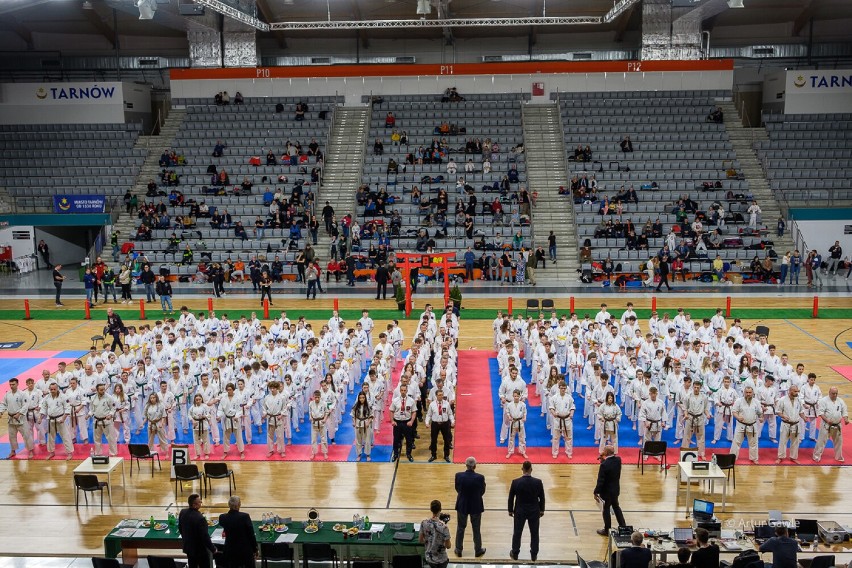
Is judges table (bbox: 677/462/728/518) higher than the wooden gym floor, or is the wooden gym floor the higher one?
judges table (bbox: 677/462/728/518)

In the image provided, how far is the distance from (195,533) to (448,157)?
33.4m

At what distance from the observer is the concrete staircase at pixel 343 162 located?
41.3 meters

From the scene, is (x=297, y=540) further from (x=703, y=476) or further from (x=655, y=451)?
(x=655, y=451)

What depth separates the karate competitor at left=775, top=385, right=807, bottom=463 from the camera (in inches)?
674

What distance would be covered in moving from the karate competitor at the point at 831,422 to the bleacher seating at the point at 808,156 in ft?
86.6

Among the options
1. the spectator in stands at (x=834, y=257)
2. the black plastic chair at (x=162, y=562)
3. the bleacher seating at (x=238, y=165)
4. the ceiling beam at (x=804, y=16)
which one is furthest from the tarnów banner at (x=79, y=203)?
the ceiling beam at (x=804, y=16)

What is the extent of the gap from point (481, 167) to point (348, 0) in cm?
1174

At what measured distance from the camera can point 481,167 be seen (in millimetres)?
42375

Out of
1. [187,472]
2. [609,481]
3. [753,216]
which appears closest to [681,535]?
[609,481]

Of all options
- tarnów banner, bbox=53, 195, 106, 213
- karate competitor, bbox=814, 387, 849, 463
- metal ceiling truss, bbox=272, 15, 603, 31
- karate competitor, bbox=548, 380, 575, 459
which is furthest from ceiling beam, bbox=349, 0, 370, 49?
karate competitor, bbox=814, 387, 849, 463

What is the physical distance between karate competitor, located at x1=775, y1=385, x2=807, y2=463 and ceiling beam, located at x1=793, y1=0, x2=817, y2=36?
34223mm

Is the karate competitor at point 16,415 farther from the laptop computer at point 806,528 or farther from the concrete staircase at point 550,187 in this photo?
the concrete staircase at point 550,187

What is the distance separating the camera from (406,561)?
11531mm

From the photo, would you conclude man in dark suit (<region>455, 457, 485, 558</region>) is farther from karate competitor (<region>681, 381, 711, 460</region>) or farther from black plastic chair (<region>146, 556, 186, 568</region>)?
karate competitor (<region>681, 381, 711, 460</region>)
